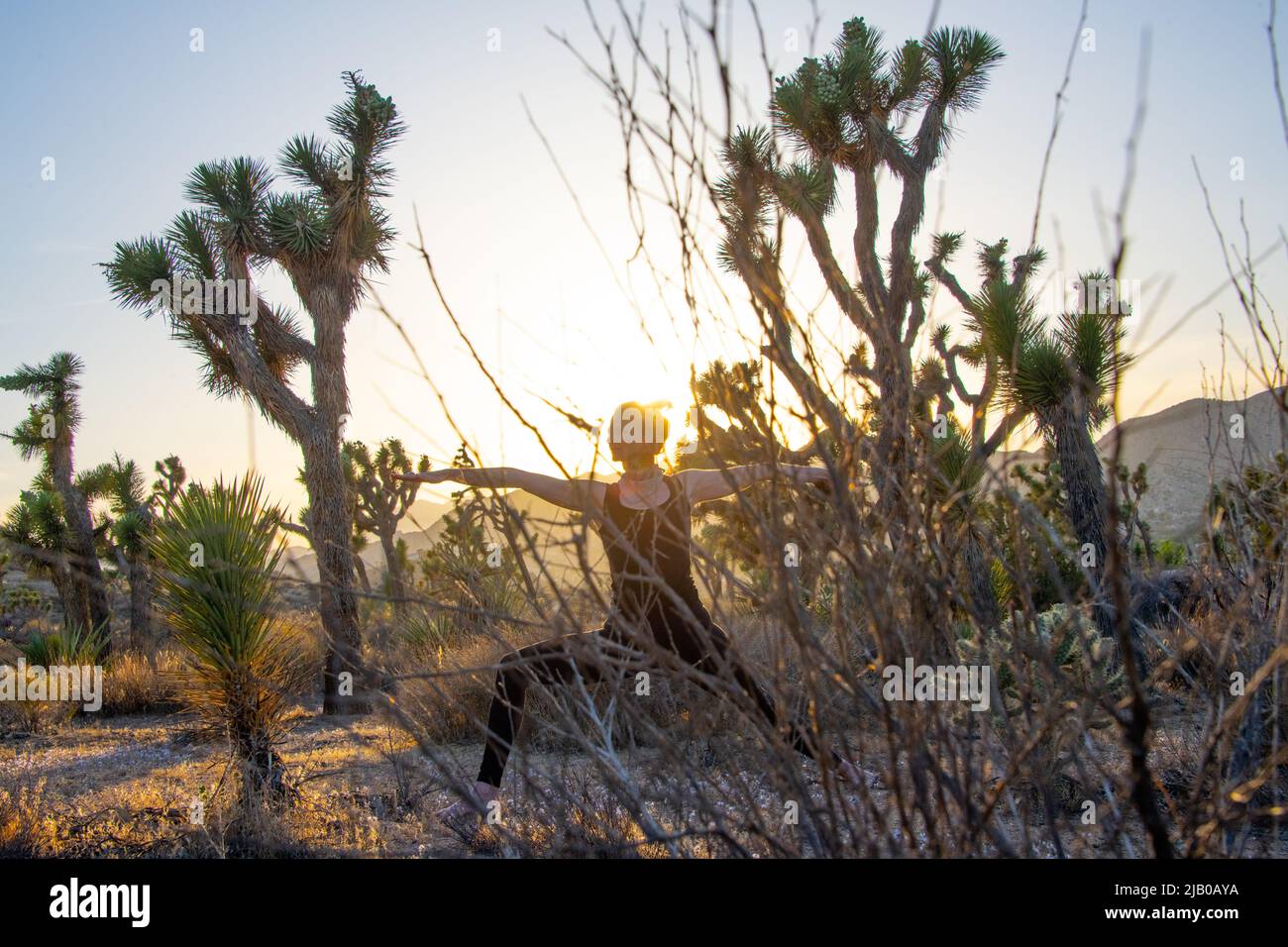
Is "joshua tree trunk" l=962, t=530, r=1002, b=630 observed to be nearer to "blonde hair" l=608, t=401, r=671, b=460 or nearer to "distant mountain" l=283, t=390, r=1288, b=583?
"distant mountain" l=283, t=390, r=1288, b=583

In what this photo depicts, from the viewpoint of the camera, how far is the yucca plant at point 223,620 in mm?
4863

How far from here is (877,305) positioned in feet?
4.91

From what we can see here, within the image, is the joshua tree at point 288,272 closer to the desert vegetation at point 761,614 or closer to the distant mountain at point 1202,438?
the desert vegetation at point 761,614

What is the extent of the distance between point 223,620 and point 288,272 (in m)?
10.3

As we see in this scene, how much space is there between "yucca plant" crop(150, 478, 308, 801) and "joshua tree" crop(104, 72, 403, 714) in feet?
24.5

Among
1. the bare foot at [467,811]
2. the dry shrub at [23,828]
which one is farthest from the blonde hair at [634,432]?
the dry shrub at [23,828]

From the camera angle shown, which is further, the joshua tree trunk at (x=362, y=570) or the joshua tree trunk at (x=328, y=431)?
the joshua tree trunk at (x=328, y=431)

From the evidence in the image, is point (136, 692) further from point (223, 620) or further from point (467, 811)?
point (467, 811)

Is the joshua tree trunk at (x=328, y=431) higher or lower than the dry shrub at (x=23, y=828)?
higher

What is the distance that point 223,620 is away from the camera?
16.1 feet

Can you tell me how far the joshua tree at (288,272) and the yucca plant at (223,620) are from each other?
7.45m

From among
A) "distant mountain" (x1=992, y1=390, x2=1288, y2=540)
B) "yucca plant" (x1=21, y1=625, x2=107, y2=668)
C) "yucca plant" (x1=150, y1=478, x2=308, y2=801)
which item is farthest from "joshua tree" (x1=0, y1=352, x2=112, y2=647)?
"distant mountain" (x1=992, y1=390, x2=1288, y2=540)

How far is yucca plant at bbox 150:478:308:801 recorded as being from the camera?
4863 mm
